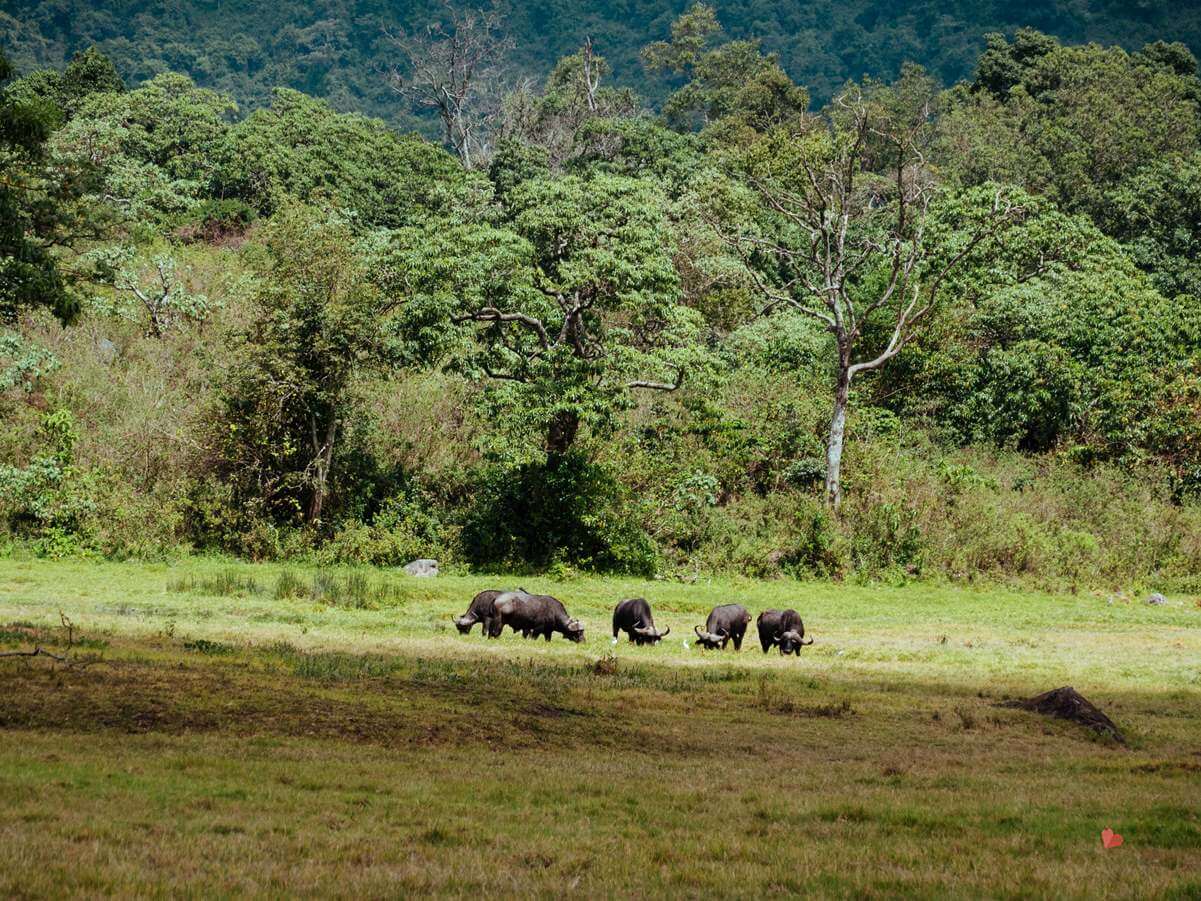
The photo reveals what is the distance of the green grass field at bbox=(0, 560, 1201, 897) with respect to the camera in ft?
29.5

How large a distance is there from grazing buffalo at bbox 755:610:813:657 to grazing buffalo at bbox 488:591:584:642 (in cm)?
390

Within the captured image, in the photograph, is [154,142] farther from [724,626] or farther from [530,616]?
[724,626]

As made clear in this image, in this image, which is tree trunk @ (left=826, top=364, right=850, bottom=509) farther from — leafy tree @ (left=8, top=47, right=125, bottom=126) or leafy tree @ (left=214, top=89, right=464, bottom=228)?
leafy tree @ (left=8, top=47, right=125, bottom=126)

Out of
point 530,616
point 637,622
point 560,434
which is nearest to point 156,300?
point 560,434

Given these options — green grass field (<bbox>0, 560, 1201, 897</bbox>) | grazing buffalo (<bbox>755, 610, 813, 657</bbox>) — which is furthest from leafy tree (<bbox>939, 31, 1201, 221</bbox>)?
green grass field (<bbox>0, 560, 1201, 897</bbox>)

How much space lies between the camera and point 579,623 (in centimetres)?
2483

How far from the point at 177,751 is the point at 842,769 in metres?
7.37

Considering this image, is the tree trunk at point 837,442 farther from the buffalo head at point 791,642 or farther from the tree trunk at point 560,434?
the buffalo head at point 791,642

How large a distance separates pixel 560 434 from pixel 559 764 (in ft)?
75.0

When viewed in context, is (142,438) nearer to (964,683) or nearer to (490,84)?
(964,683)

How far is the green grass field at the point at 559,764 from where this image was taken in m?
8.98

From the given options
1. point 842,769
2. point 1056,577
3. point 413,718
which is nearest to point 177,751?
point 413,718

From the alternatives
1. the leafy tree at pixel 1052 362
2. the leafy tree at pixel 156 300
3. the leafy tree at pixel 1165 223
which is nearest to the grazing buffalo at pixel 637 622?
the leafy tree at pixel 1052 362

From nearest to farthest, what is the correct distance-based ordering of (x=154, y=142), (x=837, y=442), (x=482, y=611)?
1. (x=482, y=611)
2. (x=837, y=442)
3. (x=154, y=142)
